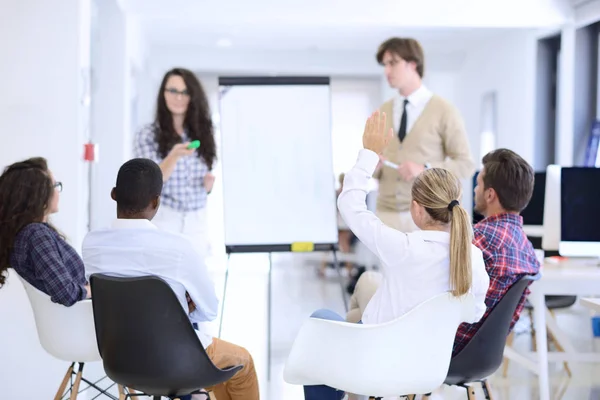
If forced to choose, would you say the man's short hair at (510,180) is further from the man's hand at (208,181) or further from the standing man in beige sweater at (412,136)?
the man's hand at (208,181)

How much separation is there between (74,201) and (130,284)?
2001mm

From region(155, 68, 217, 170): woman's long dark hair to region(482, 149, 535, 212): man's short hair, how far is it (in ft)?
5.00

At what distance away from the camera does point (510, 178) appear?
103 inches

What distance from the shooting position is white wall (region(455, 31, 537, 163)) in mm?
7613

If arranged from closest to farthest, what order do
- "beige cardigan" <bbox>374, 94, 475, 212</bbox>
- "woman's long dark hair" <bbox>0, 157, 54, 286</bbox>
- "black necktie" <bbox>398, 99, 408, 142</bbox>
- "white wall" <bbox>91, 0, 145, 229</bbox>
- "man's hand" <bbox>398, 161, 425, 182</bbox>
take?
"woman's long dark hair" <bbox>0, 157, 54, 286</bbox>, "man's hand" <bbox>398, 161, 425, 182</bbox>, "beige cardigan" <bbox>374, 94, 475, 212</bbox>, "black necktie" <bbox>398, 99, 408, 142</bbox>, "white wall" <bbox>91, 0, 145, 229</bbox>

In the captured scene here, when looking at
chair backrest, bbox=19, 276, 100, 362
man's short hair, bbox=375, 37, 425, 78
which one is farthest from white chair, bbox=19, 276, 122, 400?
man's short hair, bbox=375, 37, 425, 78

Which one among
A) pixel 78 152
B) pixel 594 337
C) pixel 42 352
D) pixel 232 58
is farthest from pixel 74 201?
pixel 232 58

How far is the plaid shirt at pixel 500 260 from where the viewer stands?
7.98ft

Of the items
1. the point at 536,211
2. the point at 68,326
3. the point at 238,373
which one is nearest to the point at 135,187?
the point at 68,326

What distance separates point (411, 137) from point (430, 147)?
0.37ft

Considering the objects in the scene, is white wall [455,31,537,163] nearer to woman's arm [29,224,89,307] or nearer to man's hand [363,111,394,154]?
man's hand [363,111,394,154]

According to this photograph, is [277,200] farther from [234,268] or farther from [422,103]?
[234,268]

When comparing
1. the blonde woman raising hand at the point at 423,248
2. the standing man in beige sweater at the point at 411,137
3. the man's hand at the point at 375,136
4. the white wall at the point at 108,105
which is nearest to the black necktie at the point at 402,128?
the standing man in beige sweater at the point at 411,137

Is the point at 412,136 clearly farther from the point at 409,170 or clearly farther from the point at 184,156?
the point at 184,156
